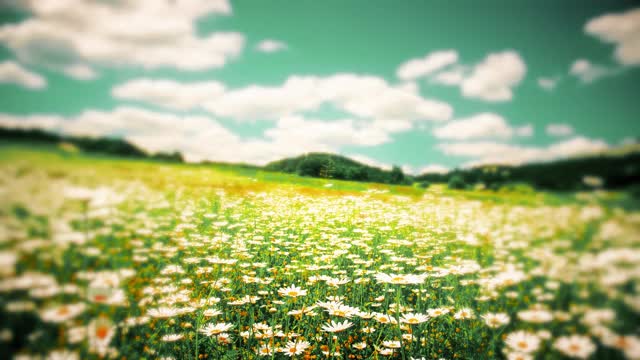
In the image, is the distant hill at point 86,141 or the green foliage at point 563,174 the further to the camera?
the green foliage at point 563,174

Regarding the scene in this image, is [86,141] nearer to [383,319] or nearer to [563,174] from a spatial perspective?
[383,319]

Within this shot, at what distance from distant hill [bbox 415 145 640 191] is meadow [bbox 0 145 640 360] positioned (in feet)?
0.35

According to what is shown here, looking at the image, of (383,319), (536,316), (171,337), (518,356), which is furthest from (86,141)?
(536,316)

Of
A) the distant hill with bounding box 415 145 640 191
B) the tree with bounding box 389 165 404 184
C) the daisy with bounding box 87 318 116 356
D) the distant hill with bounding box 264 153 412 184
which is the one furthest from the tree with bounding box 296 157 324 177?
the daisy with bounding box 87 318 116 356

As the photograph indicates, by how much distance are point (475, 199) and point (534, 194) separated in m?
0.66

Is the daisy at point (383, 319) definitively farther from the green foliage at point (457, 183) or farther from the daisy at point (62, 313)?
the daisy at point (62, 313)

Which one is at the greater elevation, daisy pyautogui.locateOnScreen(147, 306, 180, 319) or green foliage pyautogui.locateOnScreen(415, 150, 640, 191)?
green foliage pyautogui.locateOnScreen(415, 150, 640, 191)

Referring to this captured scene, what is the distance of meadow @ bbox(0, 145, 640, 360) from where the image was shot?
175 cm

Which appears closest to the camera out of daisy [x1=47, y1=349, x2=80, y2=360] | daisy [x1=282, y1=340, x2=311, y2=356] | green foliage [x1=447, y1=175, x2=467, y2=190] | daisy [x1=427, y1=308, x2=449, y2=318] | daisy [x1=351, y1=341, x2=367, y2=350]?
daisy [x1=47, y1=349, x2=80, y2=360]

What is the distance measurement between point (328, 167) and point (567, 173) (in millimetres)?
1823

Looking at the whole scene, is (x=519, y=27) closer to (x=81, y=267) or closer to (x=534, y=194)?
(x=534, y=194)

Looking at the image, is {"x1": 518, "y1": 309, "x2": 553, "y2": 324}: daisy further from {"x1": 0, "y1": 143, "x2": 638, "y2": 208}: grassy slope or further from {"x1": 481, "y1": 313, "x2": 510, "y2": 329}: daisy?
{"x1": 0, "y1": 143, "x2": 638, "y2": 208}: grassy slope

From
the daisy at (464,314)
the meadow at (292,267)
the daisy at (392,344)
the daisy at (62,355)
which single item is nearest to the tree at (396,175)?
the meadow at (292,267)

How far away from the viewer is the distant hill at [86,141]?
1.94 metres
